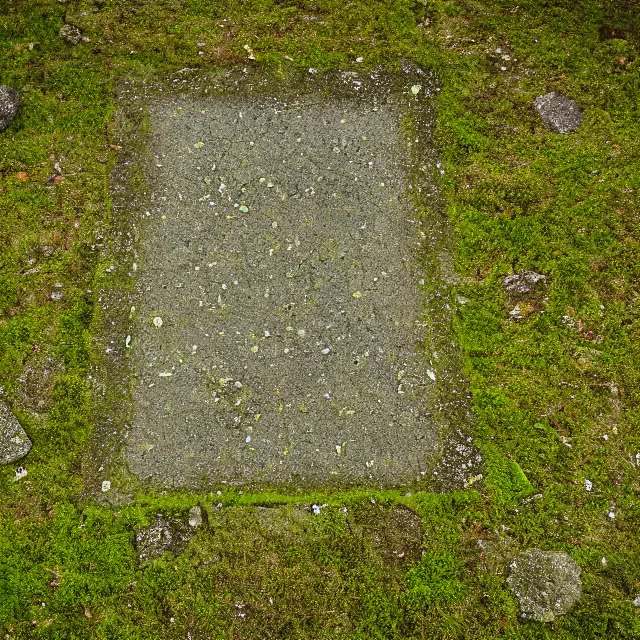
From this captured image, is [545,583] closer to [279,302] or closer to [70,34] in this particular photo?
[279,302]

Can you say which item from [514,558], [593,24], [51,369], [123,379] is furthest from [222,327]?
[593,24]

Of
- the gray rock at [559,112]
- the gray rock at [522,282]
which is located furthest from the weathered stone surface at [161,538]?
the gray rock at [559,112]

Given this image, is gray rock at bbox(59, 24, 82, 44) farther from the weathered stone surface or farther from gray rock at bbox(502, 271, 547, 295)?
gray rock at bbox(502, 271, 547, 295)

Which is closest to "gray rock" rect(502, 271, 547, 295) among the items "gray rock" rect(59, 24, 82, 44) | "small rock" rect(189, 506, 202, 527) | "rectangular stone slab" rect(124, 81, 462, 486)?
"rectangular stone slab" rect(124, 81, 462, 486)

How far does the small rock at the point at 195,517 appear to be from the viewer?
336 centimetres

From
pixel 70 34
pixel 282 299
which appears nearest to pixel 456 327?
pixel 282 299

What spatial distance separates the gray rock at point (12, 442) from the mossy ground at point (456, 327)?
0.09 meters

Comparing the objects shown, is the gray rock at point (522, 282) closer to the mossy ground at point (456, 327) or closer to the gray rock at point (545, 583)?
the mossy ground at point (456, 327)

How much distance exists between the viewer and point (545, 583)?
10.6 ft

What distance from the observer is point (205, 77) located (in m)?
3.79

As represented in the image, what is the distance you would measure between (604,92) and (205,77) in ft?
9.70

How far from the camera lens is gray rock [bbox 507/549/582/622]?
3205mm

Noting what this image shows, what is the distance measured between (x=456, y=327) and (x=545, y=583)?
174 centimetres

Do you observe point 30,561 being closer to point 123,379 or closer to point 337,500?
point 123,379
